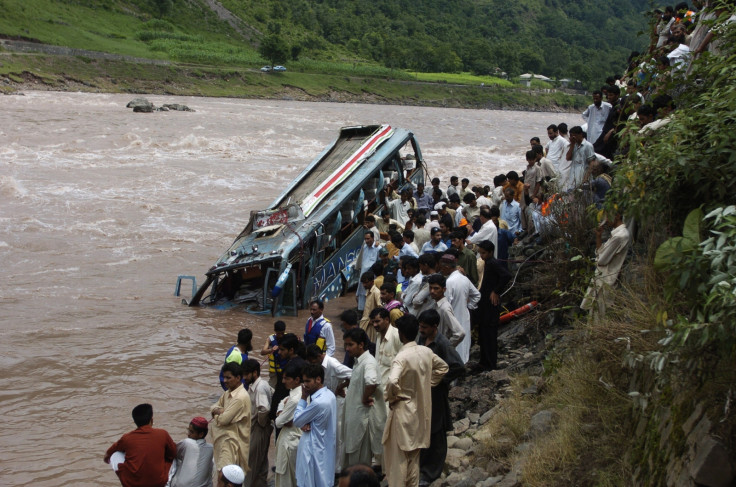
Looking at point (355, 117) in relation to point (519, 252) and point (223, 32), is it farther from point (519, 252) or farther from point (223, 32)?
point (223, 32)

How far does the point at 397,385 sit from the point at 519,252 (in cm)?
549

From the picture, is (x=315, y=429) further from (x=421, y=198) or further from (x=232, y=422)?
(x=421, y=198)

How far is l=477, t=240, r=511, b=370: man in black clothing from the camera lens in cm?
784

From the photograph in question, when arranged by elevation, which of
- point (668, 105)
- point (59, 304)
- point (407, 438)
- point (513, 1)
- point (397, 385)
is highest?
point (513, 1)

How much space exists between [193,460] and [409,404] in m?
1.60

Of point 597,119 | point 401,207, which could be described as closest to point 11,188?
point 401,207

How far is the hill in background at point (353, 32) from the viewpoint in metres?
83.2

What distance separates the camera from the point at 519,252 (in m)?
10.4

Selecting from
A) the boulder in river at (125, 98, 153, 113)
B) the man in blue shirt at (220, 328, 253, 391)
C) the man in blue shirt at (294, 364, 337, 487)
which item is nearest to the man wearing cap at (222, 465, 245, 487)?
the man in blue shirt at (294, 364, 337, 487)

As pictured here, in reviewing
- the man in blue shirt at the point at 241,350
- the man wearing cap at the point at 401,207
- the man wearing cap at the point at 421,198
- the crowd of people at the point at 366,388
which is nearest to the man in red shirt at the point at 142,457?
the crowd of people at the point at 366,388

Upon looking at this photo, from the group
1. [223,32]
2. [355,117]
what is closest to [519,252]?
[355,117]

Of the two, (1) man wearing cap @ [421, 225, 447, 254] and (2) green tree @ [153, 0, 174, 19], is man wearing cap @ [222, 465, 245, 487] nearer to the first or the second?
(1) man wearing cap @ [421, 225, 447, 254]

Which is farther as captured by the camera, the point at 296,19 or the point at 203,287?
the point at 296,19

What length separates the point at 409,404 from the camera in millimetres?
5410
